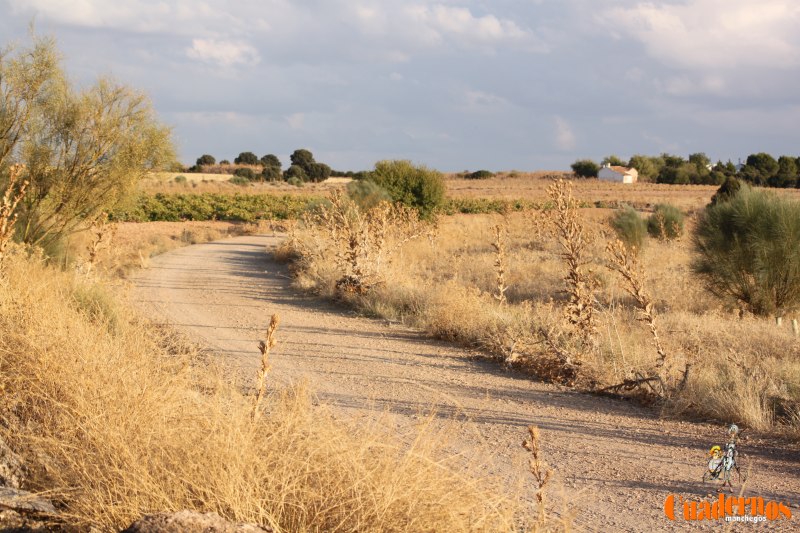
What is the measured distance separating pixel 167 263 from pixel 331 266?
7383 mm

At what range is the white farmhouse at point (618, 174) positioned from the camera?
8825 centimetres

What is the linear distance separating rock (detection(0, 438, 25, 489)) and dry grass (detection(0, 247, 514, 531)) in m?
0.06

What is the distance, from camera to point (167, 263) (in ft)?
71.1

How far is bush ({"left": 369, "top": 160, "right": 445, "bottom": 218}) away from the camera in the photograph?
30875 millimetres

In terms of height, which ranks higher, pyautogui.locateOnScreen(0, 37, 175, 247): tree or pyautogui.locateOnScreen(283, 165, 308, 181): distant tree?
pyautogui.locateOnScreen(283, 165, 308, 181): distant tree

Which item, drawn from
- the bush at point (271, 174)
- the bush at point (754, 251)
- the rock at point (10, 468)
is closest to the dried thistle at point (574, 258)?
the rock at point (10, 468)

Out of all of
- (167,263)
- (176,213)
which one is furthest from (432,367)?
(176,213)

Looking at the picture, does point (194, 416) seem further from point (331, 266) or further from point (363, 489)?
point (331, 266)

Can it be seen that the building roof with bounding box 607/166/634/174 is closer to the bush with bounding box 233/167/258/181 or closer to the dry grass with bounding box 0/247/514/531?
the bush with bounding box 233/167/258/181

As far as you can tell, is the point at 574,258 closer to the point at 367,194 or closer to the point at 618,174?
the point at 367,194

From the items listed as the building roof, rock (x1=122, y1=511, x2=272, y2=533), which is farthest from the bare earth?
the building roof

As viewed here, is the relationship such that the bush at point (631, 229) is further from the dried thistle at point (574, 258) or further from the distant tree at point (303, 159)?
the distant tree at point (303, 159)

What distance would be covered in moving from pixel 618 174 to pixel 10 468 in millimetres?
90912

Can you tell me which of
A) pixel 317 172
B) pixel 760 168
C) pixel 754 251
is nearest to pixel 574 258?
pixel 754 251
